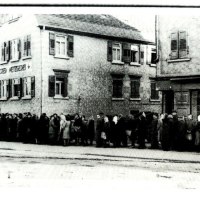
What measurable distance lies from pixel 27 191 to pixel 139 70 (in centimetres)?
353

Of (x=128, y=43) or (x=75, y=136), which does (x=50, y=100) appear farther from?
(x=75, y=136)

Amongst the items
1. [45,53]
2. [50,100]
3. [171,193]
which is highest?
[45,53]

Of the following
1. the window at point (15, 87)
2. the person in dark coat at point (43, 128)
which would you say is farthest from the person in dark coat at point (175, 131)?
the window at point (15, 87)

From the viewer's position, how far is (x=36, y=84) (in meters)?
9.74

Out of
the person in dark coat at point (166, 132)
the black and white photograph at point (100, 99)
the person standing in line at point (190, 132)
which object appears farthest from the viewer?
the person in dark coat at point (166, 132)

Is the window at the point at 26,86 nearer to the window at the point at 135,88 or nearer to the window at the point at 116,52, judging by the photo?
the window at the point at 116,52

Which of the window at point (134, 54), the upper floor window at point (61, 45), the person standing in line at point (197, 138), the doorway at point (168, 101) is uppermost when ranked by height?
the upper floor window at point (61, 45)

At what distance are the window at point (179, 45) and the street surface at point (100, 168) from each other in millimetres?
2441

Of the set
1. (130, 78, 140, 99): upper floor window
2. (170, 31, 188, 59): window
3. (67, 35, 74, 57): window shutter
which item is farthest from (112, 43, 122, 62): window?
(170, 31, 188, 59): window

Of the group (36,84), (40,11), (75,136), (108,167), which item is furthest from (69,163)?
(75,136)

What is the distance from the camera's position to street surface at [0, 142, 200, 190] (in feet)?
23.7

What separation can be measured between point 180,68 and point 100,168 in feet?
16.5

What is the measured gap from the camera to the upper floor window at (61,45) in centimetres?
938

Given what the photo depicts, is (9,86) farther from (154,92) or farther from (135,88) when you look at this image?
(154,92)
